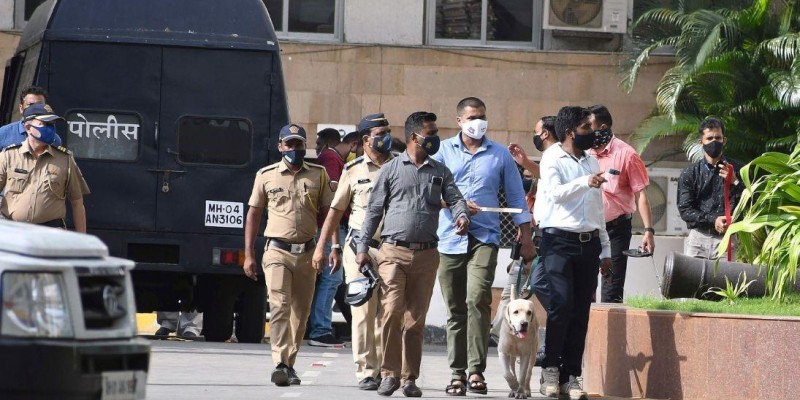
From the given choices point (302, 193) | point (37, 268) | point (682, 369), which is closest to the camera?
point (37, 268)

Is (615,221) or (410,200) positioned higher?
(410,200)

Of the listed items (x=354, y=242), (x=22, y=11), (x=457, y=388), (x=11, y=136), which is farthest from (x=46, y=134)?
(x=22, y=11)

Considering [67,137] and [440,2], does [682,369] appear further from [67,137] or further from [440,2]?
[440,2]

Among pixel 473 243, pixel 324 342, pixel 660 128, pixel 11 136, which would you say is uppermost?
pixel 11 136

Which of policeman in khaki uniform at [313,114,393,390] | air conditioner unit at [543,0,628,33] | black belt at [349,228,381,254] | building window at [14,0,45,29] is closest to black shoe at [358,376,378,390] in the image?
policeman in khaki uniform at [313,114,393,390]

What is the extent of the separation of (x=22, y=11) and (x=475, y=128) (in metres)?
13.0

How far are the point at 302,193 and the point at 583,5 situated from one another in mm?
11902

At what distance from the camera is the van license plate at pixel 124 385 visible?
5.52m

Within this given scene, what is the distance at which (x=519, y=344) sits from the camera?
35.4ft

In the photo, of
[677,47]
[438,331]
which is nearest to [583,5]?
[677,47]

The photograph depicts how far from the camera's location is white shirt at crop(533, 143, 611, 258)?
34.7 ft

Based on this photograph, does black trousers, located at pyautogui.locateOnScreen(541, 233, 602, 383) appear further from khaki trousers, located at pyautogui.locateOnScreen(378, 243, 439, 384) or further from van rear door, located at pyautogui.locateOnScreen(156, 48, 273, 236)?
van rear door, located at pyautogui.locateOnScreen(156, 48, 273, 236)

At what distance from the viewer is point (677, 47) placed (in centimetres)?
2147

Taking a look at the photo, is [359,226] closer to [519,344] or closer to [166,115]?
[519,344]
